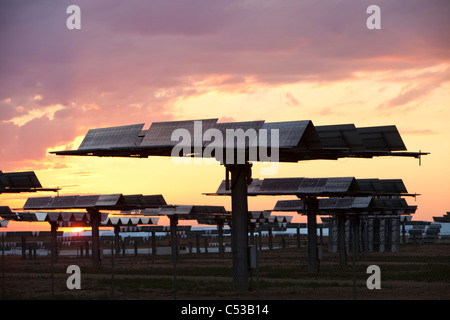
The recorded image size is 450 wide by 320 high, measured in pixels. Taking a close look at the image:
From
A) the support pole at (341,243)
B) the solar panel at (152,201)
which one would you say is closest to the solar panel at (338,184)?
the support pole at (341,243)

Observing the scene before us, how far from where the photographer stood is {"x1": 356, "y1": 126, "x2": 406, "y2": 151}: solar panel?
32906 millimetres

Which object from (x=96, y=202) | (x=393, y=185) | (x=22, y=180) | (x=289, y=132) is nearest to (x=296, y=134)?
(x=289, y=132)

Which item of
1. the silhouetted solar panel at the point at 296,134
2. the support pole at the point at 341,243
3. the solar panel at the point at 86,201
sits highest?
the silhouetted solar panel at the point at 296,134

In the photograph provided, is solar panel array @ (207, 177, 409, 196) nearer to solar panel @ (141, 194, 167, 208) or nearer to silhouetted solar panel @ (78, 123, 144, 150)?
solar panel @ (141, 194, 167, 208)

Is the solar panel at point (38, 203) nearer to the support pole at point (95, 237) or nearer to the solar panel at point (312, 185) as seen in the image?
the support pole at point (95, 237)

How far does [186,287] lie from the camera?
1405 inches

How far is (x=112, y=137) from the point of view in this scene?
32438mm

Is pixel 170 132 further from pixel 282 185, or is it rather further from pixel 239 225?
pixel 282 185

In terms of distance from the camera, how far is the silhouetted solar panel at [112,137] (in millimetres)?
31763

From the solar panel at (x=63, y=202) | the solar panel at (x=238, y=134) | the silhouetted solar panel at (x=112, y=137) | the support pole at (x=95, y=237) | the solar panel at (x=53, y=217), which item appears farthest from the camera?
the solar panel at (x=53, y=217)

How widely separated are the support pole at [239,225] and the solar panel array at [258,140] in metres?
1.65

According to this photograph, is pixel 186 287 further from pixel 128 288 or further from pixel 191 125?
pixel 191 125
